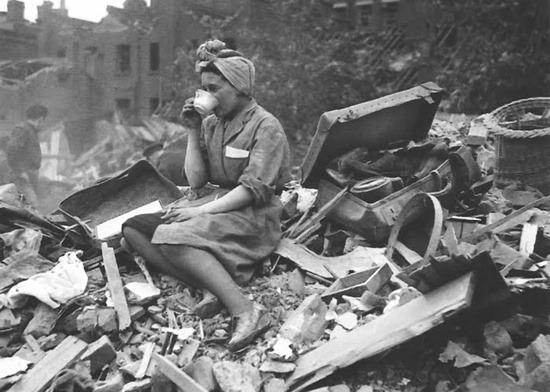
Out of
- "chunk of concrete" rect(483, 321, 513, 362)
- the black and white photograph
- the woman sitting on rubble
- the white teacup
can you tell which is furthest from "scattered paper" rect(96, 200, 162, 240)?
"chunk of concrete" rect(483, 321, 513, 362)

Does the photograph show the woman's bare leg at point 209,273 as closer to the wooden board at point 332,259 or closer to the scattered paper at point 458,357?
the wooden board at point 332,259

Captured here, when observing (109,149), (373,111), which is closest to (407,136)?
(373,111)

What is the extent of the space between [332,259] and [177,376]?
159 centimetres

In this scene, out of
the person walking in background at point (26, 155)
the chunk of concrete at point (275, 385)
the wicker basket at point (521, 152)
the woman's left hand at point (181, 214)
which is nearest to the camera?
the chunk of concrete at point (275, 385)

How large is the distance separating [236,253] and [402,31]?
1091 centimetres

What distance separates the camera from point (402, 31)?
44.6 ft

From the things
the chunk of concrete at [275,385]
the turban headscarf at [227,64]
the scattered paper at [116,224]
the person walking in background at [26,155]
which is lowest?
the person walking in background at [26,155]

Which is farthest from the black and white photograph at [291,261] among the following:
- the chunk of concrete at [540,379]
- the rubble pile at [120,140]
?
the rubble pile at [120,140]

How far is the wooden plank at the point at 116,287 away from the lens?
362 cm

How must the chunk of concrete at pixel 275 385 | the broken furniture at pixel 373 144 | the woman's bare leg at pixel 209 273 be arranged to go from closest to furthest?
the chunk of concrete at pixel 275 385 → the woman's bare leg at pixel 209 273 → the broken furniture at pixel 373 144

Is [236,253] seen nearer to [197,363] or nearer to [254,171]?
[254,171]

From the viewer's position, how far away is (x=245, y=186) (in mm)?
3908

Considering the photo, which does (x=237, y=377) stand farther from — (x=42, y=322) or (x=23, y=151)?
(x=23, y=151)

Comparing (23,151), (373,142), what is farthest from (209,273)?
(23,151)
